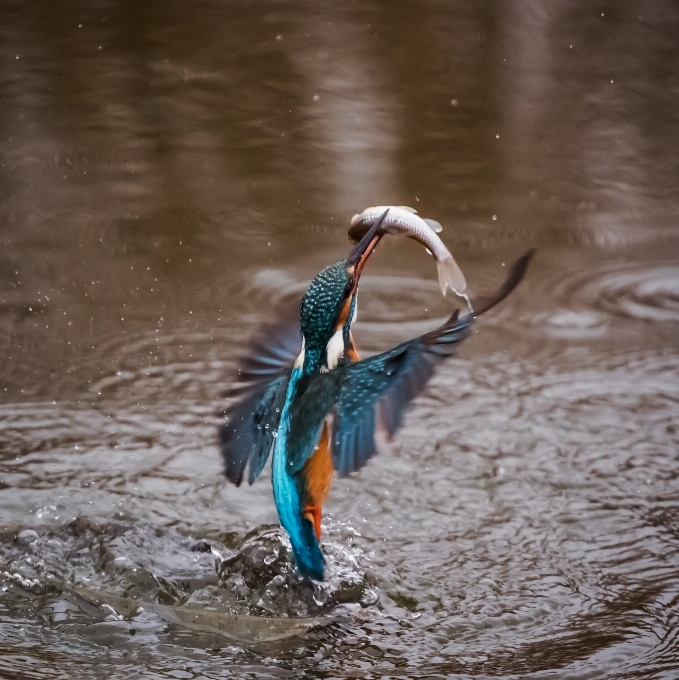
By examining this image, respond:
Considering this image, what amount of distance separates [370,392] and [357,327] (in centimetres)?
151

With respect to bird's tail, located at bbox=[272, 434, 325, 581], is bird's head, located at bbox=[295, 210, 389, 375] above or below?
above

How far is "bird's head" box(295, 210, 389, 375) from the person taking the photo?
2.27m

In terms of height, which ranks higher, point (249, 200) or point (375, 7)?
point (375, 7)

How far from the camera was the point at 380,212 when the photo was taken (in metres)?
2.29

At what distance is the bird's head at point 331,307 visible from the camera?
2.27m

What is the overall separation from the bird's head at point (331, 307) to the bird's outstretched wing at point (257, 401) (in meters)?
0.20

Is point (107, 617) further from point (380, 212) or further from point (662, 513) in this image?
point (662, 513)

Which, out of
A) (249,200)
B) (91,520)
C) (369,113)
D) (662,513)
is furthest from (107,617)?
(369,113)

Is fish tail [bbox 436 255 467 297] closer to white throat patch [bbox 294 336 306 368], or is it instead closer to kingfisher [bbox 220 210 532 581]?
Result: kingfisher [bbox 220 210 532 581]

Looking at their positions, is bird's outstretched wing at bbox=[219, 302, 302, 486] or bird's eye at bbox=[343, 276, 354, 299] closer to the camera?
bird's eye at bbox=[343, 276, 354, 299]

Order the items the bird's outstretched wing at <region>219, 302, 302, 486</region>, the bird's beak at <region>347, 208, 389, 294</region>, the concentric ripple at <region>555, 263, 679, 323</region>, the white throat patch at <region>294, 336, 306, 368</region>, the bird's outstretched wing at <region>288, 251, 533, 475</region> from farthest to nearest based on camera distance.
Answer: the concentric ripple at <region>555, 263, 679, 323</region> < the bird's outstretched wing at <region>219, 302, 302, 486</region> < the white throat patch at <region>294, 336, 306, 368</region> < the bird's beak at <region>347, 208, 389, 294</region> < the bird's outstretched wing at <region>288, 251, 533, 475</region>

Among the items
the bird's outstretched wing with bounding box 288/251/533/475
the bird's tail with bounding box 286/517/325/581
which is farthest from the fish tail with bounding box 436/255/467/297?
the bird's tail with bounding box 286/517/325/581

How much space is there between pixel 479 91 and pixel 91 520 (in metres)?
3.12

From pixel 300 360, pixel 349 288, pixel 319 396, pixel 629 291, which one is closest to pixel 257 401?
pixel 300 360
